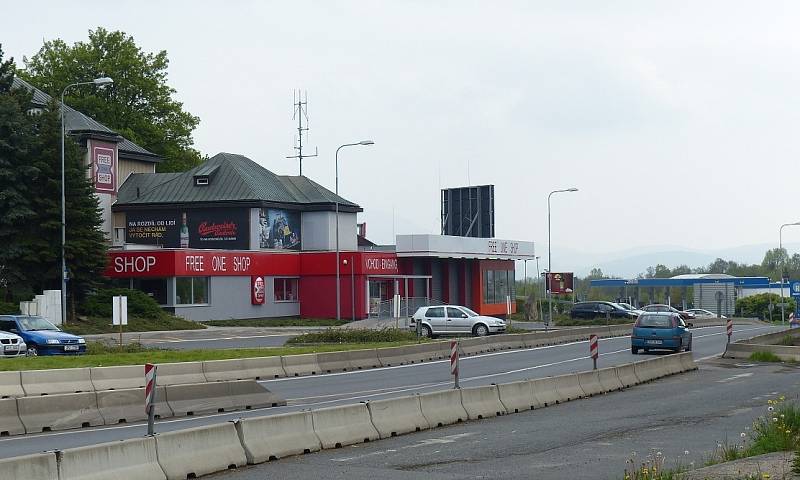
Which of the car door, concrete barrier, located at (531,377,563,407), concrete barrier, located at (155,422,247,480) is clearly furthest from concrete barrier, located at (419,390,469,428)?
the car door

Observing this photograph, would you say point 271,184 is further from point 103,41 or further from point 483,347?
point 483,347

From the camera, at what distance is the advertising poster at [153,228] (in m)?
68.7

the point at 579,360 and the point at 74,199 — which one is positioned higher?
the point at 74,199

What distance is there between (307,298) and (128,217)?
12.5m

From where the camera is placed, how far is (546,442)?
16.5 m

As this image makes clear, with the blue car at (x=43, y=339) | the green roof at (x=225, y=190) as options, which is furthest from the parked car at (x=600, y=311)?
the blue car at (x=43, y=339)

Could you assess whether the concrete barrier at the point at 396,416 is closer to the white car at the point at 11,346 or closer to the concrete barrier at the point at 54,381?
the concrete barrier at the point at 54,381

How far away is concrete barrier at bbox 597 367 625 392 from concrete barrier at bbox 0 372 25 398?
1291 centimetres

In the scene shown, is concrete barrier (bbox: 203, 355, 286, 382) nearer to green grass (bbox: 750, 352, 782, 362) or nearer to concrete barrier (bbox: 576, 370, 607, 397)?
concrete barrier (bbox: 576, 370, 607, 397)

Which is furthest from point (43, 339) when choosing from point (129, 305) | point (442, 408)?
point (442, 408)

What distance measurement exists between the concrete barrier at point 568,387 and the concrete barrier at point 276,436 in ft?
30.0

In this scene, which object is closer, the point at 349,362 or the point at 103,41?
the point at 349,362

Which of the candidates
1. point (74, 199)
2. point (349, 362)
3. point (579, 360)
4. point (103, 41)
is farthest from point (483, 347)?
point (103, 41)

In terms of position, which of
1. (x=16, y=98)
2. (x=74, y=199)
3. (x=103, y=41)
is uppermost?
(x=103, y=41)
